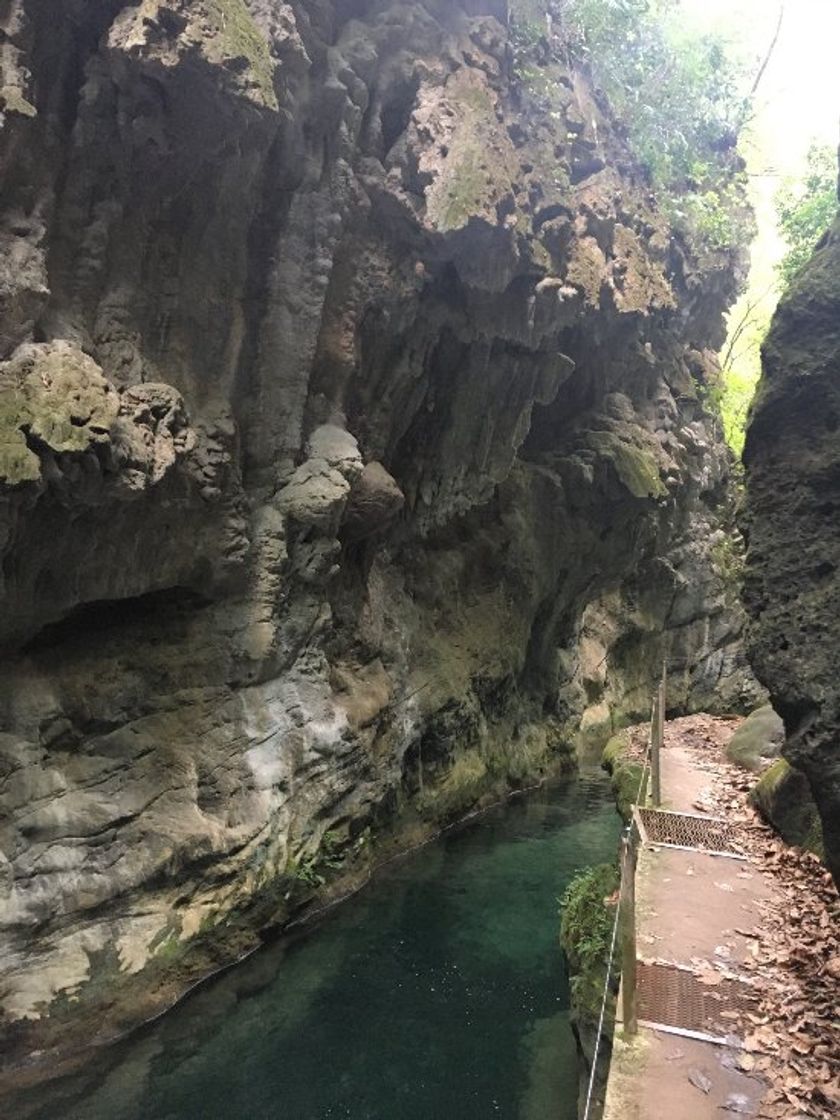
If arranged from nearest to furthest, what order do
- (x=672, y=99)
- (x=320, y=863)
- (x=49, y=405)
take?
(x=49, y=405)
(x=320, y=863)
(x=672, y=99)

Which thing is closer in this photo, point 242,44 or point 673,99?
point 242,44

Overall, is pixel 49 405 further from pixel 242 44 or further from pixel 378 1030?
pixel 378 1030

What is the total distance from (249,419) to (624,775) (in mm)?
8771

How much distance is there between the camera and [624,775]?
14359 mm

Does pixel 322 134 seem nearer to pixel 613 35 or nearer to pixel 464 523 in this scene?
pixel 464 523

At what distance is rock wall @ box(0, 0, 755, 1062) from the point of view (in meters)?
8.84

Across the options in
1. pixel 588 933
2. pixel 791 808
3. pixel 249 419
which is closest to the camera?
pixel 588 933

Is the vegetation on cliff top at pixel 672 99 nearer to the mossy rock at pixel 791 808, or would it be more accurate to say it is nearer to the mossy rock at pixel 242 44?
the mossy rock at pixel 242 44

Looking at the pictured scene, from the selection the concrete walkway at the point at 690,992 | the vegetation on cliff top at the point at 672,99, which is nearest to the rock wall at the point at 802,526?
the concrete walkway at the point at 690,992

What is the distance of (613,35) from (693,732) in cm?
1630

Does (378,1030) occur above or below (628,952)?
below

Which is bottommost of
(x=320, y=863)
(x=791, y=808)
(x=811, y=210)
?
(x=320, y=863)

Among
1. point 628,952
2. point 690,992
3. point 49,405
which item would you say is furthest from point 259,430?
point 690,992

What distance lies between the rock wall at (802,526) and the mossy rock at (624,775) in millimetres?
6365
